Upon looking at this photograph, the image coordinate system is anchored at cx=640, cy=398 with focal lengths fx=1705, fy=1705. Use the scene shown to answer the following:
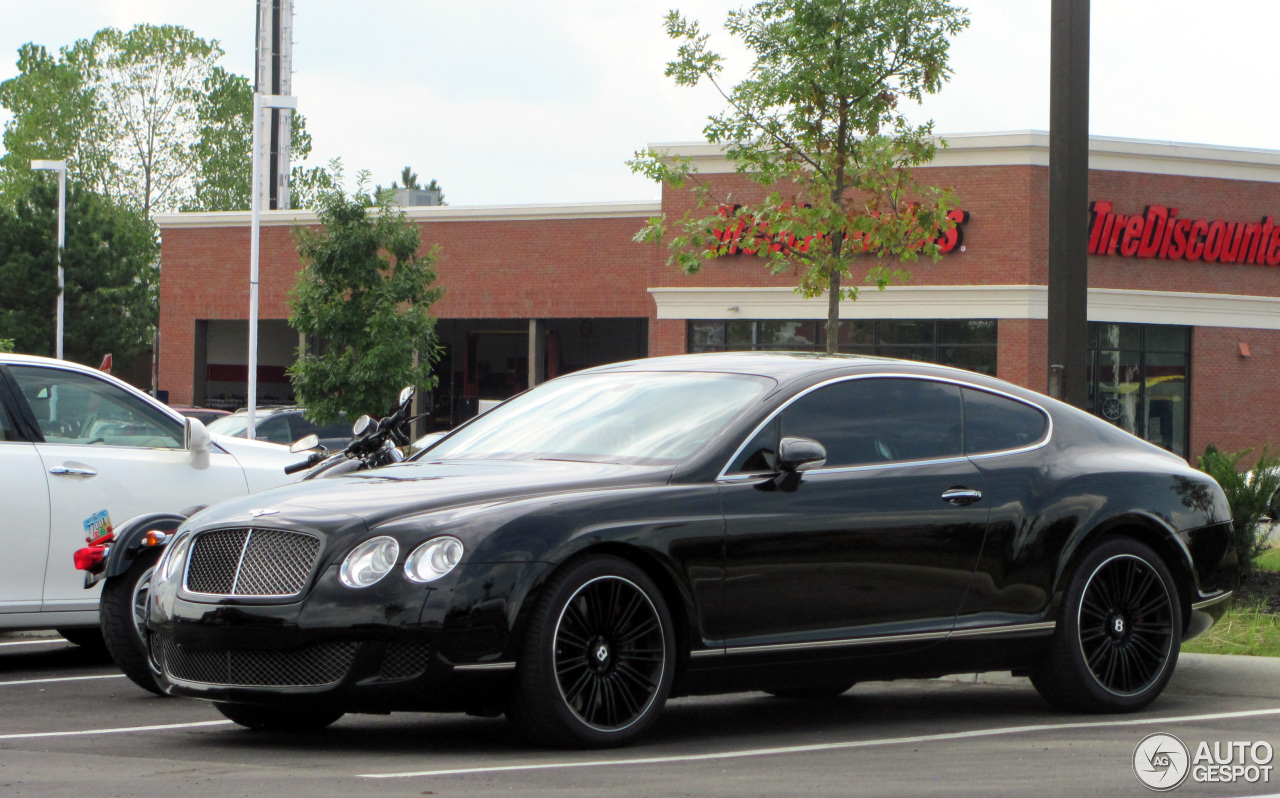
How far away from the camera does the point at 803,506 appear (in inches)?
262

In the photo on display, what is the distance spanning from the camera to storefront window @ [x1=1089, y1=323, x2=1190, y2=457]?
3388 cm

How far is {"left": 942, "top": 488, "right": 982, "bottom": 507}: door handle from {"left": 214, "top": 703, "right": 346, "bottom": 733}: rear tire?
8.60ft

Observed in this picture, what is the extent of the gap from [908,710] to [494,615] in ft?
8.52

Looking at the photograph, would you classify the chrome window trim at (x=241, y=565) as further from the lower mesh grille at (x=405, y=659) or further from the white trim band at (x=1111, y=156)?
the white trim band at (x=1111, y=156)

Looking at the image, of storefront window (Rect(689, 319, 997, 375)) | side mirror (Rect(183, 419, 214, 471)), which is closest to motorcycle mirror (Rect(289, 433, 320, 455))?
side mirror (Rect(183, 419, 214, 471))

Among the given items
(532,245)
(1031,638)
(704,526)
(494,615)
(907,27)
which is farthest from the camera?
(532,245)

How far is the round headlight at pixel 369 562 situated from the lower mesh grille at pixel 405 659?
24 cm

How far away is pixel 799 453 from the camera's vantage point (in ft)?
21.0

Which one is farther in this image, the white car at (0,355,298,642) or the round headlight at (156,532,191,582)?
the white car at (0,355,298,642)

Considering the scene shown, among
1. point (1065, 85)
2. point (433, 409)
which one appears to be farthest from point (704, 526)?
point (433, 409)

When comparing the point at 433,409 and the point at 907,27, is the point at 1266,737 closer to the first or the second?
the point at 907,27

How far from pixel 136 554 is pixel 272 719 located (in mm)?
1508

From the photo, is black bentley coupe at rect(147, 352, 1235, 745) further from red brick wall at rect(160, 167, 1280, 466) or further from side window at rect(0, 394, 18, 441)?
red brick wall at rect(160, 167, 1280, 466)

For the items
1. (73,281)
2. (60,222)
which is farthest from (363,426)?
(73,281)
